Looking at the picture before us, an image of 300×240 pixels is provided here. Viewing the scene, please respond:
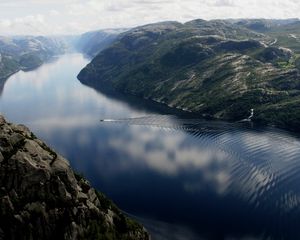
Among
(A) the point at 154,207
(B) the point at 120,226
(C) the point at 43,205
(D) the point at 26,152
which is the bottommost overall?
(A) the point at 154,207

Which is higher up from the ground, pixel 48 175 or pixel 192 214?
pixel 48 175

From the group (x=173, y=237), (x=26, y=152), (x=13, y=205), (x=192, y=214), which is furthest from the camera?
(x=192, y=214)

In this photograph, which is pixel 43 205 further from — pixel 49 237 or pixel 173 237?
pixel 173 237

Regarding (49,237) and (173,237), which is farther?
(173,237)

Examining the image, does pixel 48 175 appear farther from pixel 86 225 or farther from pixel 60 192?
pixel 86 225

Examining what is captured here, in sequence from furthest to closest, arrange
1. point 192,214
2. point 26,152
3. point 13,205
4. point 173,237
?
point 192,214 < point 173,237 < point 26,152 < point 13,205

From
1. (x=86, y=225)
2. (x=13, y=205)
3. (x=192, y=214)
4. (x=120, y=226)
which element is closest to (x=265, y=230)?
(x=192, y=214)
